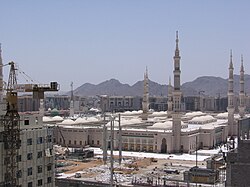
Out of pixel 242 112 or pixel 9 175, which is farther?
pixel 242 112

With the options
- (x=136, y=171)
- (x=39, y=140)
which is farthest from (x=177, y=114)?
(x=39, y=140)

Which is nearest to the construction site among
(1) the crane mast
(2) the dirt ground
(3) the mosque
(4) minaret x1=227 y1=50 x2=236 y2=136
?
(2) the dirt ground

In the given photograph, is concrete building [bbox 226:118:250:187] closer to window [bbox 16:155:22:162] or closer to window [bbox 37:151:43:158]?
window [bbox 16:155:22:162]

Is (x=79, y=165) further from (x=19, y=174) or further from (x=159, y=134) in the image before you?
(x=19, y=174)

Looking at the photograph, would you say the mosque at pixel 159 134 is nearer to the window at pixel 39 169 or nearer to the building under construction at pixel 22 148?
the building under construction at pixel 22 148

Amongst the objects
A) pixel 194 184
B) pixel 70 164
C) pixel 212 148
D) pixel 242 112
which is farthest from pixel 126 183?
pixel 242 112

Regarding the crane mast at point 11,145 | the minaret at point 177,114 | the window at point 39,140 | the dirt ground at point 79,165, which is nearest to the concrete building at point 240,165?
the crane mast at point 11,145

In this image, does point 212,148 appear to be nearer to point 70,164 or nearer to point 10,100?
point 70,164

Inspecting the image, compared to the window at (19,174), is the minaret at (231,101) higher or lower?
higher

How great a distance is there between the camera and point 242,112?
4888 centimetres

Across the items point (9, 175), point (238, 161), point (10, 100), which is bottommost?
point (9, 175)

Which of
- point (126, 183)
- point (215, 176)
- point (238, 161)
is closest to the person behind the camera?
point (238, 161)

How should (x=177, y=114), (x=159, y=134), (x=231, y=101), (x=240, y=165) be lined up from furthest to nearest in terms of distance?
1. (x=231, y=101)
2. (x=159, y=134)
3. (x=177, y=114)
4. (x=240, y=165)

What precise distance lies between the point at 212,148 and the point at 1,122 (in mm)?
27988
